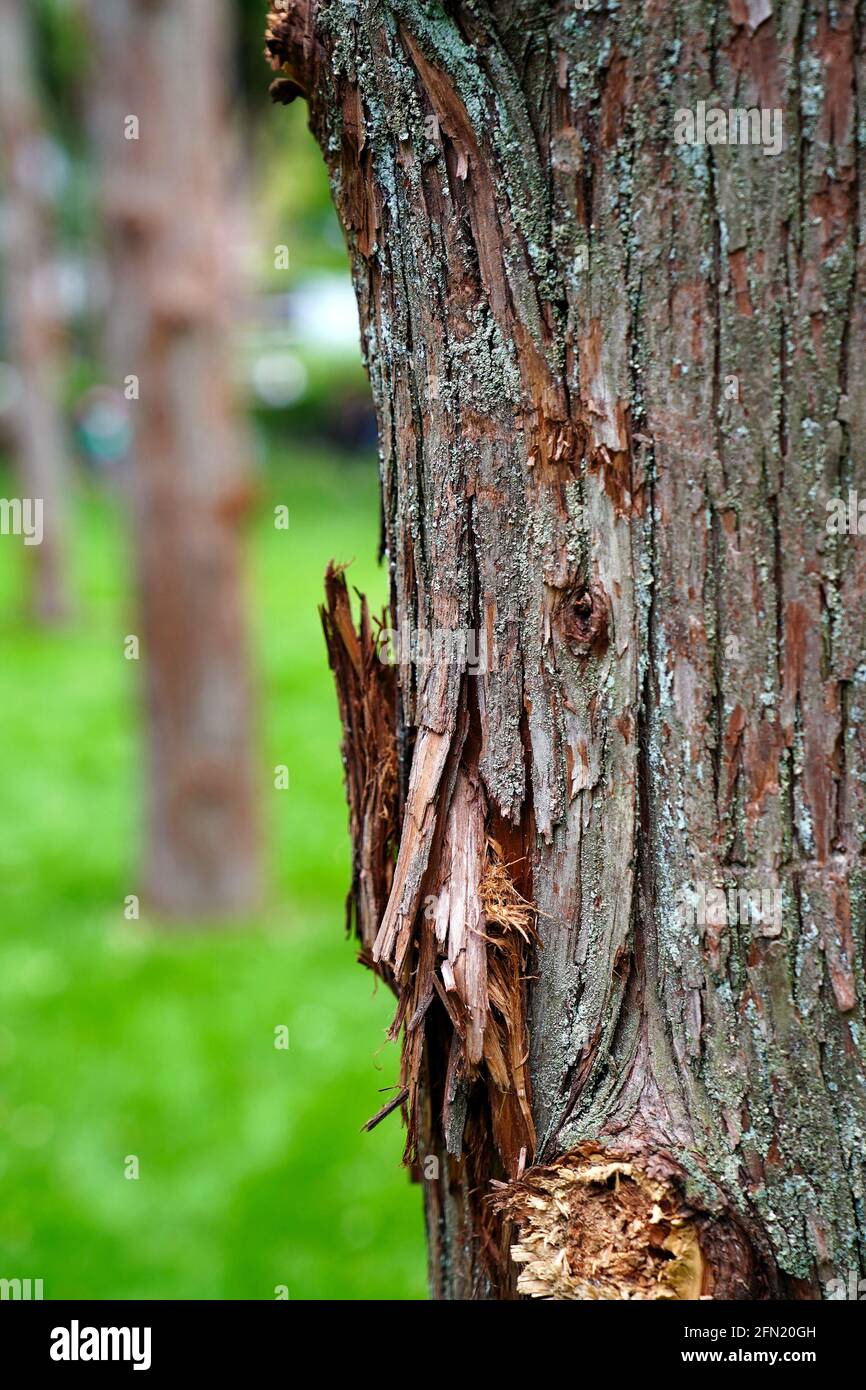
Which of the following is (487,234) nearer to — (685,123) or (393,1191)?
(685,123)

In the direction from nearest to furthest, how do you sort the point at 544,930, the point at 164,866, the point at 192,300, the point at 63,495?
the point at 544,930 < the point at 192,300 < the point at 164,866 < the point at 63,495

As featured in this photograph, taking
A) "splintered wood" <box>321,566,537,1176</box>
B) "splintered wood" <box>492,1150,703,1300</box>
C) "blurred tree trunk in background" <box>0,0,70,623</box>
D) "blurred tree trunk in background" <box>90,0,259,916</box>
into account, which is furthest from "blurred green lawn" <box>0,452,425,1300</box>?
"blurred tree trunk in background" <box>0,0,70,623</box>

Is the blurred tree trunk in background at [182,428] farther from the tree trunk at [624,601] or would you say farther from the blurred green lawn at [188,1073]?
the tree trunk at [624,601]

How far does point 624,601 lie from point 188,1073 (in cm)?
389

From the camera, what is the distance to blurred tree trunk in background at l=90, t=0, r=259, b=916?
5.82 meters

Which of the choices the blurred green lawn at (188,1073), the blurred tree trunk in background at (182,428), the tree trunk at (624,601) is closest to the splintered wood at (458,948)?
the tree trunk at (624,601)

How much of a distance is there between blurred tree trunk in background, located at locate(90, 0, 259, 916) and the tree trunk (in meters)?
4.32

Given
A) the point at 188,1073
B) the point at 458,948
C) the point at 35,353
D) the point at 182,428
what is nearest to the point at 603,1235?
the point at 458,948

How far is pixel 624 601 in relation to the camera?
4.86ft

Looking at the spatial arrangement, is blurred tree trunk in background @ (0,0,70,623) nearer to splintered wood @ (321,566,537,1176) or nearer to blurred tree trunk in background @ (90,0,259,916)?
blurred tree trunk in background @ (90,0,259,916)

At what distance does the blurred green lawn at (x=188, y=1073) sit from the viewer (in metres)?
3.92
